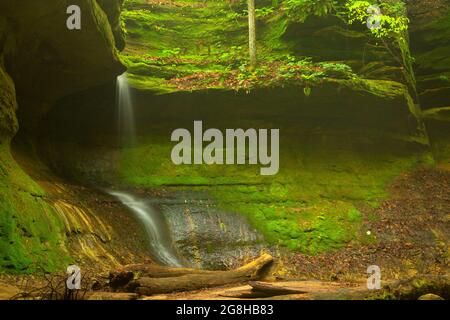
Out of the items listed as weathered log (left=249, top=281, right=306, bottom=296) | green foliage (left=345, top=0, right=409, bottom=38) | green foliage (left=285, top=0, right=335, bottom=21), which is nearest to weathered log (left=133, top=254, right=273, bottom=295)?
weathered log (left=249, top=281, right=306, bottom=296)

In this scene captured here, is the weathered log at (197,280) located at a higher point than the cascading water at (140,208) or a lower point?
lower

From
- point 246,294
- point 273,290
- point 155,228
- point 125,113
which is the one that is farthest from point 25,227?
point 125,113

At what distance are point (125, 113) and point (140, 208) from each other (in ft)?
15.4

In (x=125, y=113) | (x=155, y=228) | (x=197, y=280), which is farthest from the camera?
(x=125, y=113)

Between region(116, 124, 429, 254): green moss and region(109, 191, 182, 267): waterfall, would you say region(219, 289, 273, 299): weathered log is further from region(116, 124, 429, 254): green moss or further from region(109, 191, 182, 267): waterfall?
region(116, 124, 429, 254): green moss

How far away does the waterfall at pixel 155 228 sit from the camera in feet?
41.1

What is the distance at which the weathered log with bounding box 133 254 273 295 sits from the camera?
7109 millimetres

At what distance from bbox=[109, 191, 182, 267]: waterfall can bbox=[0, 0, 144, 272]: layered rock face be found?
4.45 ft

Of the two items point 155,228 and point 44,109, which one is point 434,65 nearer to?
point 155,228

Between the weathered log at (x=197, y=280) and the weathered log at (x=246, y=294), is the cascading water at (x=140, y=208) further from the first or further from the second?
the weathered log at (x=246, y=294)

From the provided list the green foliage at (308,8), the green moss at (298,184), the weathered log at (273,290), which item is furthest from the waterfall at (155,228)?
the green foliage at (308,8)

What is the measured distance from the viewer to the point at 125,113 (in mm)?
17203

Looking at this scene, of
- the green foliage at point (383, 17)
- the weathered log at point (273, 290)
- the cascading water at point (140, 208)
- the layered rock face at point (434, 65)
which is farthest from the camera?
the layered rock face at point (434, 65)
